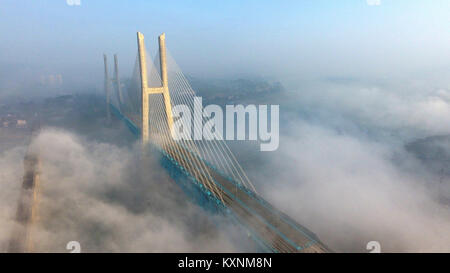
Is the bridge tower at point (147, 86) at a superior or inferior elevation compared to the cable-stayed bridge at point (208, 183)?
superior

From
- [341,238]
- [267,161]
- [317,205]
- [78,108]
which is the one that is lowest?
[341,238]

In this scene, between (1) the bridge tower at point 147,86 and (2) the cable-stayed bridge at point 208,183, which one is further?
(1) the bridge tower at point 147,86

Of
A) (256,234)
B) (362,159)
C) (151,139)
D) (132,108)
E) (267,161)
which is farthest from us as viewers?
(362,159)

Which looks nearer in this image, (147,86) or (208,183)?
(208,183)

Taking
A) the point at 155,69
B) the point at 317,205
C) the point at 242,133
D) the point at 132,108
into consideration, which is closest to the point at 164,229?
the point at 155,69

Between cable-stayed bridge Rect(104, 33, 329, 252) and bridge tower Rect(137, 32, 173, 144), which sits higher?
bridge tower Rect(137, 32, 173, 144)

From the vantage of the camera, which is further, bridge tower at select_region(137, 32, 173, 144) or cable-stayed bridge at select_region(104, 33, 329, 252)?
bridge tower at select_region(137, 32, 173, 144)

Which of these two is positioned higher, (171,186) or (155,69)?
(155,69)

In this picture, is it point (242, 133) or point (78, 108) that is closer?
point (242, 133)

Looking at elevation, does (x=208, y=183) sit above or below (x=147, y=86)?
below

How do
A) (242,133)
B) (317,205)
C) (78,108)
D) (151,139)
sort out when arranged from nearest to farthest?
1. (151,139)
2. (317,205)
3. (242,133)
4. (78,108)

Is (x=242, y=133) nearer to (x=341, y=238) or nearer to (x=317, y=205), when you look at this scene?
(x=317, y=205)
